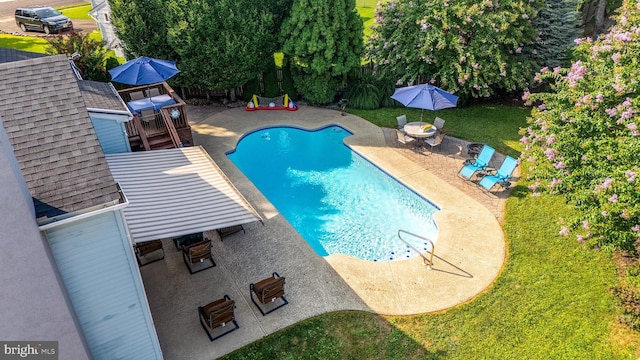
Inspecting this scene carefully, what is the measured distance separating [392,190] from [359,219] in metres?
3.05

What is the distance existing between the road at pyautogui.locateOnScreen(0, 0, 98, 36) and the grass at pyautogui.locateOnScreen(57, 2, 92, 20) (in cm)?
194

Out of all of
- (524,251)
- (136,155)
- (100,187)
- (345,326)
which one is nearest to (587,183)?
(524,251)

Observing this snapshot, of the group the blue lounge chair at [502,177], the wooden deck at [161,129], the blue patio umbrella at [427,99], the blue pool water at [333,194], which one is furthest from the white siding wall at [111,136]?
the blue lounge chair at [502,177]

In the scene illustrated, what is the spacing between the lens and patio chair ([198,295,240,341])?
14047 mm

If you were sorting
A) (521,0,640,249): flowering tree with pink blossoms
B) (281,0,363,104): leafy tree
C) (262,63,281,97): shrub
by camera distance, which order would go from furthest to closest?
1. (262,63,281,97): shrub
2. (281,0,363,104): leafy tree
3. (521,0,640,249): flowering tree with pink blossoms

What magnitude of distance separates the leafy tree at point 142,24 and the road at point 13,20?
21.3 meters

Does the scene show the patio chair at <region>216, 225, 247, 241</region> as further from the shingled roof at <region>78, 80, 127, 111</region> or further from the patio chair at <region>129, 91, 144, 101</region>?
the patio chair at <region>129, 91, 144, 101</region>

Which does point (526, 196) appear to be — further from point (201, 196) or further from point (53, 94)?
point (53, 94)

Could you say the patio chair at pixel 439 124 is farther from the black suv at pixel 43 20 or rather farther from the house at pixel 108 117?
the black suv at pixel 43 20

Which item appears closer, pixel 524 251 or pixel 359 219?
pixel 524 251

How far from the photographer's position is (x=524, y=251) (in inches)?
706

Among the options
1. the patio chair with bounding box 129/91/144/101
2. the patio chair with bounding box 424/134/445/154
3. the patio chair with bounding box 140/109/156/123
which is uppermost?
the patio chair with bounding box 129/91/144/101

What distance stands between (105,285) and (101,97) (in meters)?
11.3

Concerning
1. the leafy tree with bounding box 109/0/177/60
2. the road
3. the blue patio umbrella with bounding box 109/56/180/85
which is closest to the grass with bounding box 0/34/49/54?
the road
